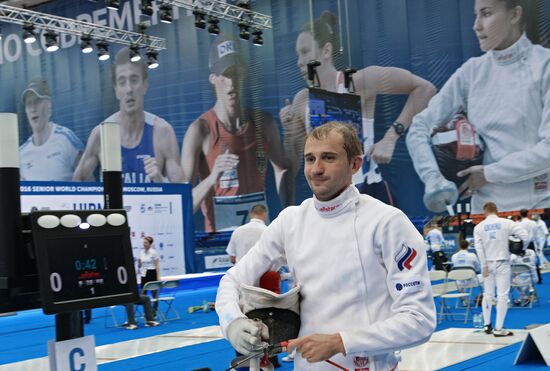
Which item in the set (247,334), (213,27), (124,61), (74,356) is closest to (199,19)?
(213,27)

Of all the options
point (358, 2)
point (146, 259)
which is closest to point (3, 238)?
point (146, 259)

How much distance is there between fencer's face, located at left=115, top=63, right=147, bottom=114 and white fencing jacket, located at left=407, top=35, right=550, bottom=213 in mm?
9505

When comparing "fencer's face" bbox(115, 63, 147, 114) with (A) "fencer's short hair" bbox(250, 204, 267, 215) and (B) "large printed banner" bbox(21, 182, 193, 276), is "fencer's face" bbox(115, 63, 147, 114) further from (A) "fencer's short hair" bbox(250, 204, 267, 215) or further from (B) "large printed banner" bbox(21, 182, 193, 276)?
(A) "fencer's short hair" bbox(250, 204, 267, 215)

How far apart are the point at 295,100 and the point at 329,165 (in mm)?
20802

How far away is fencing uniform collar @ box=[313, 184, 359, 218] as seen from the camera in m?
2.09

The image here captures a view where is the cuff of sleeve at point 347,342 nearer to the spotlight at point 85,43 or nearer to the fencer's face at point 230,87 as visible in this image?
the spotlight at point 85,43

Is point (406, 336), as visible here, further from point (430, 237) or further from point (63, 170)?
point (63, 170)

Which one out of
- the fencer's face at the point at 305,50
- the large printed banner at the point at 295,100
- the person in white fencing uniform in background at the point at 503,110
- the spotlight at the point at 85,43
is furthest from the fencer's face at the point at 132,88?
the person in white fencing uniform in background at the point at 503,110

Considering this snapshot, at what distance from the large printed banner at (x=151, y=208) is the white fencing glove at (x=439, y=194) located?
7.05 metres

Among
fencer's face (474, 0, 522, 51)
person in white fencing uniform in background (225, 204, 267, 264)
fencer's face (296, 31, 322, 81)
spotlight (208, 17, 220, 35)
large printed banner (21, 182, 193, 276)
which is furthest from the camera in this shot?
fencer's face (296, 31, 322, 81)

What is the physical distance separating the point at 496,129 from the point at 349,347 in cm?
1874

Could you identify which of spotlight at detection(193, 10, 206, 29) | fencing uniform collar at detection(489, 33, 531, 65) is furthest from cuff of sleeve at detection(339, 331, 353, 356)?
fencing uniform collar at detection(489, 33, 531, 65)

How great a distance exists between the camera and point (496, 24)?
64.7 feet

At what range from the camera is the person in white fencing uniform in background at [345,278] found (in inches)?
76.9
